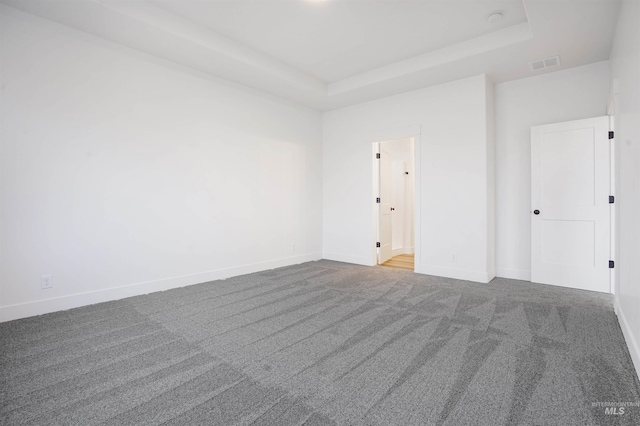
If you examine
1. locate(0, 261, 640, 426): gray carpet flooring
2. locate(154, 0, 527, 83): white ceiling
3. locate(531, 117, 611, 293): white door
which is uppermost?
locate(154, 0, 527, 83): white ceiling

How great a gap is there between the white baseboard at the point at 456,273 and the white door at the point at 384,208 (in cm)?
96

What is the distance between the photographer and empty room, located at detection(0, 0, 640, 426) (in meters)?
1.79

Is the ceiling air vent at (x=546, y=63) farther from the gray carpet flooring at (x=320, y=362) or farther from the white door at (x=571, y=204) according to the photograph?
the gray carpet flooring at (x=320, y=362)

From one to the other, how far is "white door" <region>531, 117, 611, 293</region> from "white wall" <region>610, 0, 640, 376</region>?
3.58ft

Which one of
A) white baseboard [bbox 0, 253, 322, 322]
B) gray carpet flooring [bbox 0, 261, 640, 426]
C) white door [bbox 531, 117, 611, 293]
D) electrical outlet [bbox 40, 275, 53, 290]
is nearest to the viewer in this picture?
gray carpet flooring [bbox 0, 261, 640, 426]

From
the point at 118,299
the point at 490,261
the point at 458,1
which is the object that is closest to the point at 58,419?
the point at 118,299

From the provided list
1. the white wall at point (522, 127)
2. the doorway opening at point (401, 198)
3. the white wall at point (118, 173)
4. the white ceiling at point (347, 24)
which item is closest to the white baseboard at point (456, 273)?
the white wall at point (522, 127)

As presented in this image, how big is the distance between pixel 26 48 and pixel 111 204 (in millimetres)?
1600

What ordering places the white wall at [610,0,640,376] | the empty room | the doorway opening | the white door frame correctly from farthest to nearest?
the doorway opening
the white door frame
the white wall at [610,0,640,376]
the empty room

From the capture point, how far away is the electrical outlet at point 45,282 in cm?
291

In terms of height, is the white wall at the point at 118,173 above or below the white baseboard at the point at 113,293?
above

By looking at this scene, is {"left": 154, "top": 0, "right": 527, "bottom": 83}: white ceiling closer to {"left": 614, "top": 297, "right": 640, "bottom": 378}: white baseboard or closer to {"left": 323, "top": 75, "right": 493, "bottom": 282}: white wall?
{"left": 323, "top": 75, "right": 493, "bottom": 282}: white wall

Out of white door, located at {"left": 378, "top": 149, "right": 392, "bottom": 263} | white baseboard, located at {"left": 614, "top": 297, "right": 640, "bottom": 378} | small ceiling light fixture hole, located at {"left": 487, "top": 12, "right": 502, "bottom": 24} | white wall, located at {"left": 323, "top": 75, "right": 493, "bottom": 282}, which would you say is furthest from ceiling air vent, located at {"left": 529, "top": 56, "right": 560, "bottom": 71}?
white baseboard, located at {"left": 614, "top": 297, "right": 640, "bottom": 378}

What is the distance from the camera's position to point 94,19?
2.90 metres
